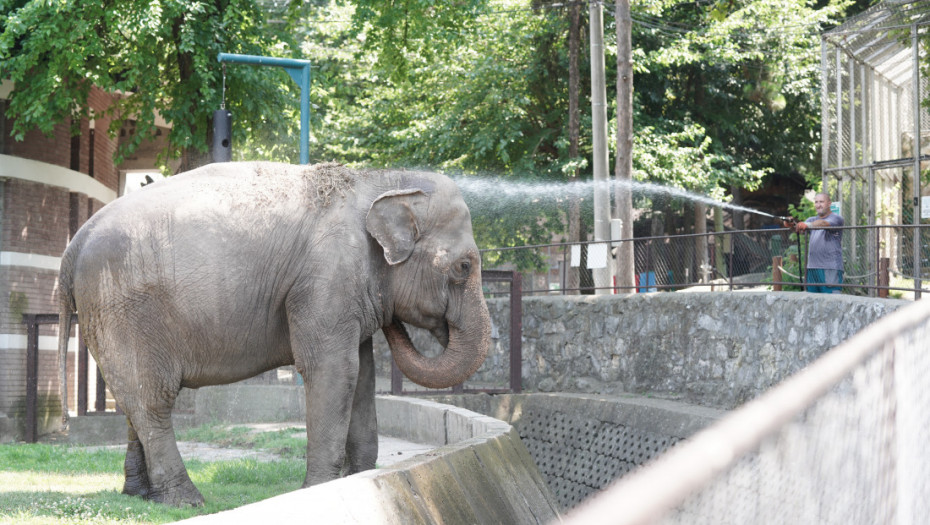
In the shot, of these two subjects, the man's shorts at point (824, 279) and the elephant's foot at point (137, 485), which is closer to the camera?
the elephant's foot at point (137, 485)

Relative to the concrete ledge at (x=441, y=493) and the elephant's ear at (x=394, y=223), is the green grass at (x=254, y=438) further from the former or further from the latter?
the elephant's ear at (x=394, y=223)

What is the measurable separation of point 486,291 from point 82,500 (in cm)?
1419

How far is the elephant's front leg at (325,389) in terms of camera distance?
7934mm

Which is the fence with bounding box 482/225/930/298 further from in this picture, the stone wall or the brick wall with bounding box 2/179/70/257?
the brick wall with bounding box 2/179/70/257

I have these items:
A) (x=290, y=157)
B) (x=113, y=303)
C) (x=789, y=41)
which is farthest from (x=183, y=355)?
(x=789, y=41)

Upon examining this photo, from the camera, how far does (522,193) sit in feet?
93.6

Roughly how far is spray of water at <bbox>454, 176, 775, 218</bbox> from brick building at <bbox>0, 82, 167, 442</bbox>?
1045 centimetres

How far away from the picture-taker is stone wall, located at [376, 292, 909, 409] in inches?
542

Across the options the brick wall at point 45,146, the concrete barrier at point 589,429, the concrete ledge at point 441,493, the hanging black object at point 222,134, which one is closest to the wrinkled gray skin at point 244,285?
the concrete ledge at point 441,493

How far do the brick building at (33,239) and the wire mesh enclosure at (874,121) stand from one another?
1275 cm

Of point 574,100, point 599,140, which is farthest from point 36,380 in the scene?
point 574,100

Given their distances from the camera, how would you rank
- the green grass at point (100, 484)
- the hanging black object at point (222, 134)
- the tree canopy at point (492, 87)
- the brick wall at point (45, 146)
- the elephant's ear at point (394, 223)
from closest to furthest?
the green grass at point (100, 484)
the elephant's ear at point (394, 223)
the hanging black object at point (222, 134)
the tree canopy at point (492, 87)
the brick wall at point (45, 146)

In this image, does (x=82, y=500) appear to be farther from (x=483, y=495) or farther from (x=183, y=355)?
(x=483, y=495)

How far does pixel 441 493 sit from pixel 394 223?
106 inches
